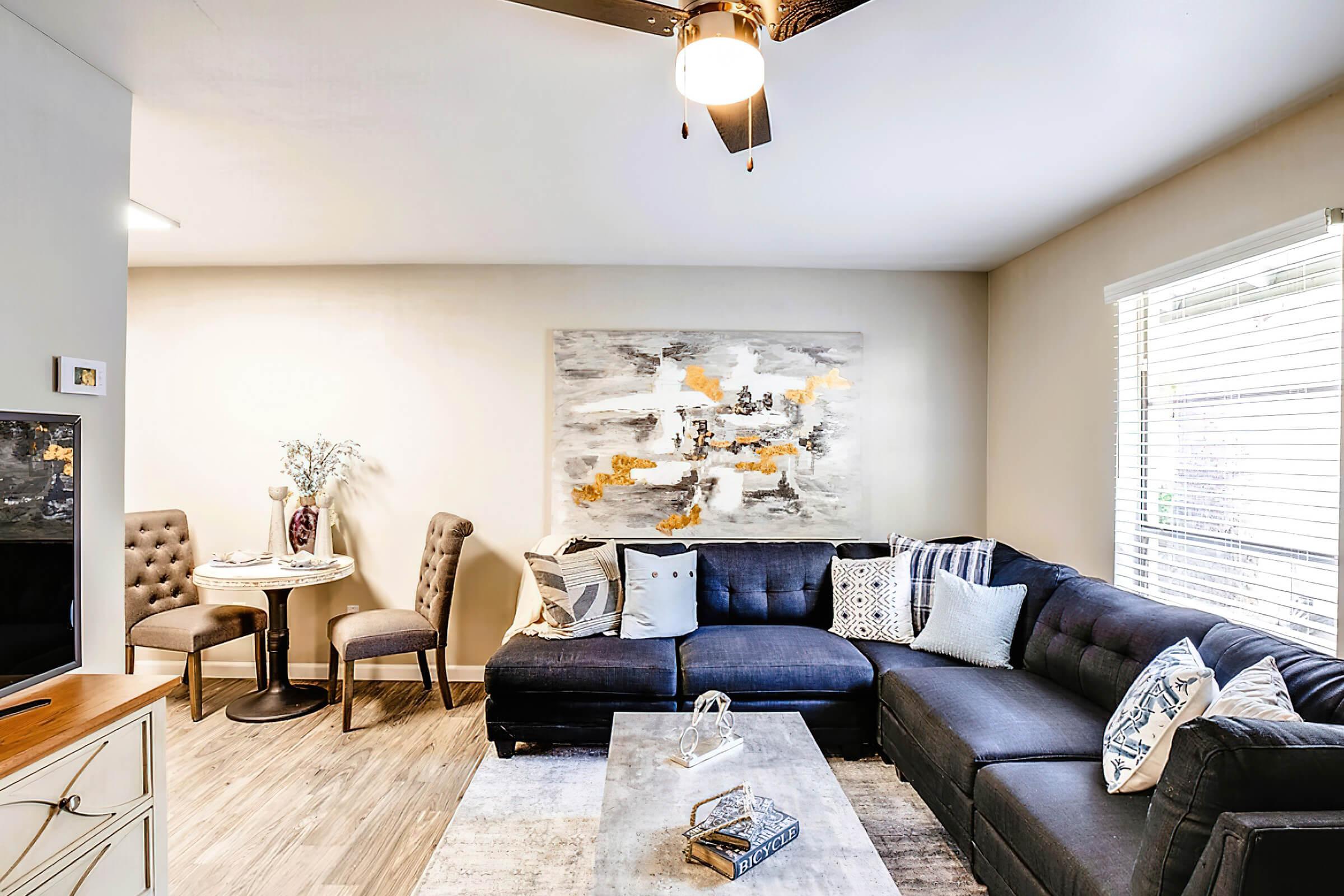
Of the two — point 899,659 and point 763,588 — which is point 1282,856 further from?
point 763,588

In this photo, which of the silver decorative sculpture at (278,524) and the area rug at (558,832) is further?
the silver decorative sculpture at (278,524)

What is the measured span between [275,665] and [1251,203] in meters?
4.87

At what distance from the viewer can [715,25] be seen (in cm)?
153

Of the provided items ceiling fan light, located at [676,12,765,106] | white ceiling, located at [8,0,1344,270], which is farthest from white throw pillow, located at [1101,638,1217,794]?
ceiling fan light, located at [676,12,765,106]

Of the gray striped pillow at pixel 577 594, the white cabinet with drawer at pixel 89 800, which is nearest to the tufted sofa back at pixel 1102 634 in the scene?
the gray striped pillow at pixel 577 594

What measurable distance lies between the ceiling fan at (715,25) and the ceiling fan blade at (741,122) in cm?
21

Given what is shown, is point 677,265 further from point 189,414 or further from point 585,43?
point 189,414

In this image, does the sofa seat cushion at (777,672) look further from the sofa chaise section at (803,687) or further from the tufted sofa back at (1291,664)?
the tufted sofa back at (1291,664)

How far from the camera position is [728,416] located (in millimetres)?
4578

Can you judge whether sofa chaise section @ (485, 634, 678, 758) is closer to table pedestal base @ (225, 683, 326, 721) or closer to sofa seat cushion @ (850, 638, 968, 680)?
sofa seat cushion @ (850, 638, 968, 680)

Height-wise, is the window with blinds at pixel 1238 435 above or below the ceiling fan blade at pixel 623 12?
below

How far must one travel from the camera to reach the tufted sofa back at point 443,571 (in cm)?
403

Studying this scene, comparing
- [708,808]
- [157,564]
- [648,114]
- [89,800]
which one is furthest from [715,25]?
[157,564]

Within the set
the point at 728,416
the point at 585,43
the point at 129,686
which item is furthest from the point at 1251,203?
the point at 129,686
